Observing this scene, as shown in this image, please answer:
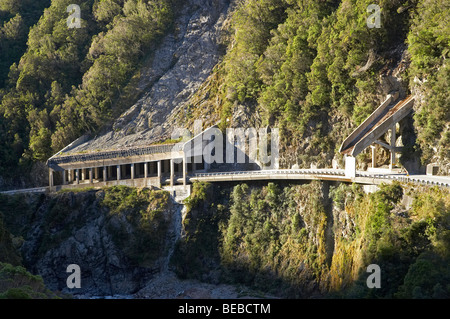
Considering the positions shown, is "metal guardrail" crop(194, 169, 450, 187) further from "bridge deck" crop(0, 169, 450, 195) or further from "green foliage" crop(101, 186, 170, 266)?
"green foliage" crop(101, 186, 170, 266)

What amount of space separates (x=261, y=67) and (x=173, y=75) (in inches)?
507

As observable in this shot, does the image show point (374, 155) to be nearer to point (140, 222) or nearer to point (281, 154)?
point (281, 154)

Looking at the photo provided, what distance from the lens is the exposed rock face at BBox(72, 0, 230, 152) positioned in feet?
180

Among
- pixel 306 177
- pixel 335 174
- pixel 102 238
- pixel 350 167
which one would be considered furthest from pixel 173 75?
pixel 350 167

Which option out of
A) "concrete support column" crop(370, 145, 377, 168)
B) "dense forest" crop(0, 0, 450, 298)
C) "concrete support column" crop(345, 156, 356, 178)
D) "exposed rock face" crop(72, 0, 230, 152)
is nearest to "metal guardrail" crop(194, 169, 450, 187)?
"concrete support column" crop(345, 156, 356, 178)

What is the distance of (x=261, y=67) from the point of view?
157 feet

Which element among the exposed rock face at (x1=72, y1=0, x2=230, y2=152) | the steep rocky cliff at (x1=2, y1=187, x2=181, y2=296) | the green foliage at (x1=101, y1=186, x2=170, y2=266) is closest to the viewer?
the steep rocky cliff at (x1=2, y1=187, x2=181, y2=296)

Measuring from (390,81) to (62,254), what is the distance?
89.6 feet

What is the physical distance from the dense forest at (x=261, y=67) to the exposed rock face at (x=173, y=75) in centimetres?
147

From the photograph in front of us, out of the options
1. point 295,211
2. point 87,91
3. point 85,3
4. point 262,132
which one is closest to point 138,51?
point 87,91

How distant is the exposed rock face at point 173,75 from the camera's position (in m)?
54.9

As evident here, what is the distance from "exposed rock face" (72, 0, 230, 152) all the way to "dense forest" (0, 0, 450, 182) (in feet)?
4.82

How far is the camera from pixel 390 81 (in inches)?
1522

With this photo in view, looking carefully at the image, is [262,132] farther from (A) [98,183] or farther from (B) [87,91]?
(B) [87,91]
